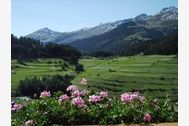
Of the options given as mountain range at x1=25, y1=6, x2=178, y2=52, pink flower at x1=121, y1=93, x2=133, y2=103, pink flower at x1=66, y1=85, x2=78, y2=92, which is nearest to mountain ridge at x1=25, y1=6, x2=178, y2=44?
mountain range at x1=25, y1=6, x2=178, y2=52

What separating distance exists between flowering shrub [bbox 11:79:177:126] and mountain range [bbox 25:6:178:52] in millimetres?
1184

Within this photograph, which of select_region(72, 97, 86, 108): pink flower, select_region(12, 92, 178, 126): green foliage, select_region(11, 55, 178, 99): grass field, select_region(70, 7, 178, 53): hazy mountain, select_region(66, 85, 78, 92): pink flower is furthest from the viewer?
select_region(70, 7, 178, 53): hazy mountain

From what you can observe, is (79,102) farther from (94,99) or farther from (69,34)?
(69,34)

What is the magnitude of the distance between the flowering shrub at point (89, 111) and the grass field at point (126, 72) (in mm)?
715

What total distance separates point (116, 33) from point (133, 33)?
0.30 meters

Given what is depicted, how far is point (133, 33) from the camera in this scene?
7570 mm

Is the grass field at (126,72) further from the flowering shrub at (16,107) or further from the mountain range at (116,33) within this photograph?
the flowering shrub at (16,107)

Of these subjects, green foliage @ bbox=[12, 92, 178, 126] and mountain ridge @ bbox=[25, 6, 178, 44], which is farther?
mountain ridge @ bbox=[25, 6, 178, 44]

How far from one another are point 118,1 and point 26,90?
1953 mm

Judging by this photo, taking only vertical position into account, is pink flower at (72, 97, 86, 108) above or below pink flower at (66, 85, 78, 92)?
below

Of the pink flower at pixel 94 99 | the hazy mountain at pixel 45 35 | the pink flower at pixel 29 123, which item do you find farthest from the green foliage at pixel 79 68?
the pink flower at pixel 29 123

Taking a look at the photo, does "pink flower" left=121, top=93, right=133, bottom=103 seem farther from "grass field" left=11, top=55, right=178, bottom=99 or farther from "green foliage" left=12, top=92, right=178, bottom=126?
"grass field" left=11, top=55, right=178, bottom=99

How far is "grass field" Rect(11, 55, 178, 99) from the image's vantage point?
6891 millimetres
